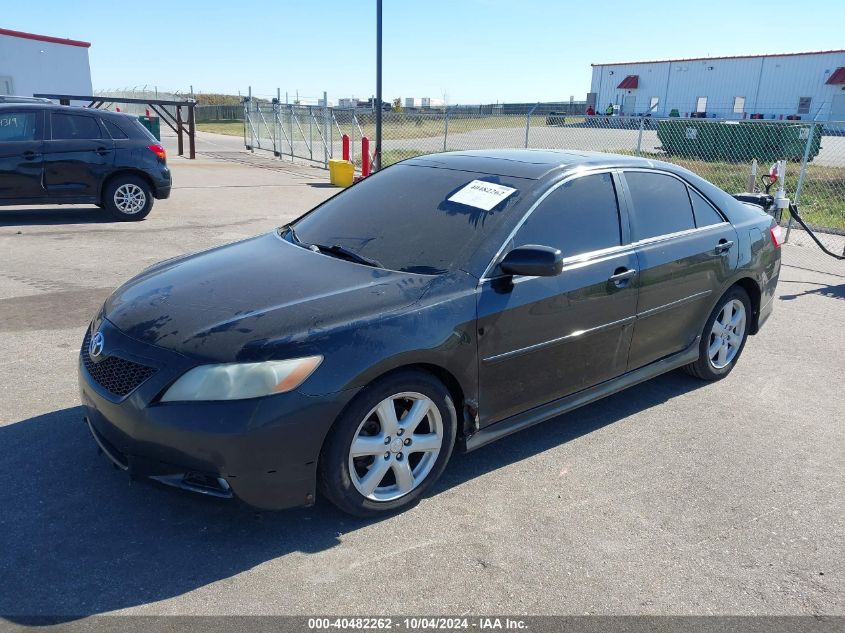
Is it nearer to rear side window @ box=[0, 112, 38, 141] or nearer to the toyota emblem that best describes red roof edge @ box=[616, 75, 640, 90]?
rear side window @ box=[0, 112, 38, 141]

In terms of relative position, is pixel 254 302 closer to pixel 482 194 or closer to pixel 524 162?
pixel 482 194

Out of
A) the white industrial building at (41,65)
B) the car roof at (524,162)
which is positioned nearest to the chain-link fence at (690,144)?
the car roof at (524,162)

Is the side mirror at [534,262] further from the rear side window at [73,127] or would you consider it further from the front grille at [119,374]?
the rear side window at [73,127]

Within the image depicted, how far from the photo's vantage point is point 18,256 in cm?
836

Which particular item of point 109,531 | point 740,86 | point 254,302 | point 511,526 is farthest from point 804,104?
point 109,531

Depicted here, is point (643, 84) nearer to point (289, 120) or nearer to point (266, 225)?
point (289, 120)

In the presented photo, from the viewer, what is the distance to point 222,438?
2799 millimetres

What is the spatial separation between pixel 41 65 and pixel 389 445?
38.1m

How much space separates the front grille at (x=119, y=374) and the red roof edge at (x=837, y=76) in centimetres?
5345

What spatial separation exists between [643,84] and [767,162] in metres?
40.3

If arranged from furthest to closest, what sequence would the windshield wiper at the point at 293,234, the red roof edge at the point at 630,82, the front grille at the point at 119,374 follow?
the red roof edge at the point at 630,82
the windshield wiper at the point at 293,234
the front grille at the point at 119,374

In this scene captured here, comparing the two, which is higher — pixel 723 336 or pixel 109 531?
pixel 723 336

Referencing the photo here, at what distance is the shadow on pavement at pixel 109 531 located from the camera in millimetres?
2758

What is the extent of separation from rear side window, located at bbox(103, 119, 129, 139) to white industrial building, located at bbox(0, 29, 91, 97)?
27213 mm
